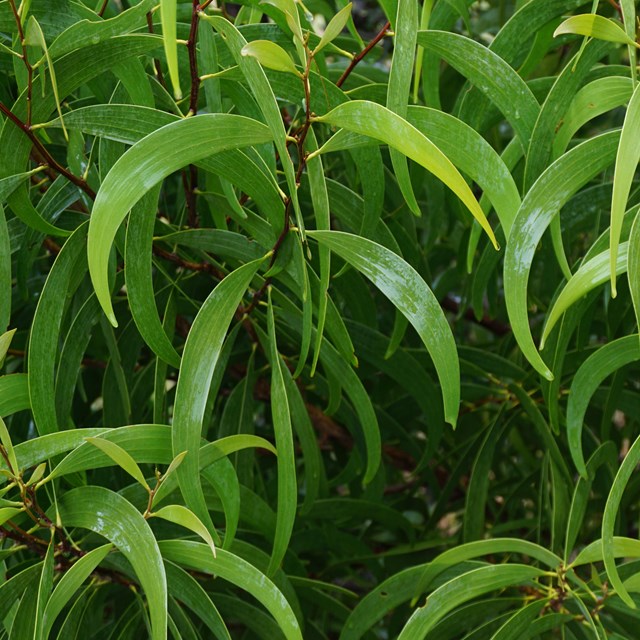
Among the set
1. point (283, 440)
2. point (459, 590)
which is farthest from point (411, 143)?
point (459, 590)

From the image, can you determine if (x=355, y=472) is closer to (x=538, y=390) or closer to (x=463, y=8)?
(x=538, y=390)

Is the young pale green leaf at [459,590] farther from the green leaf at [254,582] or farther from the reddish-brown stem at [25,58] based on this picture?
the reddish-brown stem at [25,58]

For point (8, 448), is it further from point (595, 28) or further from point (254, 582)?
point (595, 28)

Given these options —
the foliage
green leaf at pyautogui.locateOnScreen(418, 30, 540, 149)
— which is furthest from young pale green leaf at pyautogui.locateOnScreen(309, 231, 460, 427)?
green leaf at pyautogui.locateOnScreen(418, 30, 540, 149)

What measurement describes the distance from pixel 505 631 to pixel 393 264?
249mm

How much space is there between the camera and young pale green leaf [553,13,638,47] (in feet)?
→ 1.25

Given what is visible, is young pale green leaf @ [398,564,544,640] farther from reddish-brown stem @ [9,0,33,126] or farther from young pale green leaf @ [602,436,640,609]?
reddish-brown stem @ [9,0,33,126]

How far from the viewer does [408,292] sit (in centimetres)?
41

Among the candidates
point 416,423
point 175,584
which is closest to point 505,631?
point 175,584

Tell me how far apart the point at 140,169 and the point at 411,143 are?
0.11 m

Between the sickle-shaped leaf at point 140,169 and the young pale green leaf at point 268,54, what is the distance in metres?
0.03

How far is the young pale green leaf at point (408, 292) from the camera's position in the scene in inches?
16.0

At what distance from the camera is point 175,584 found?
1.58 ft

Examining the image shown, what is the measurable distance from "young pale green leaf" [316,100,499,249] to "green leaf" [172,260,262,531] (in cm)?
11
